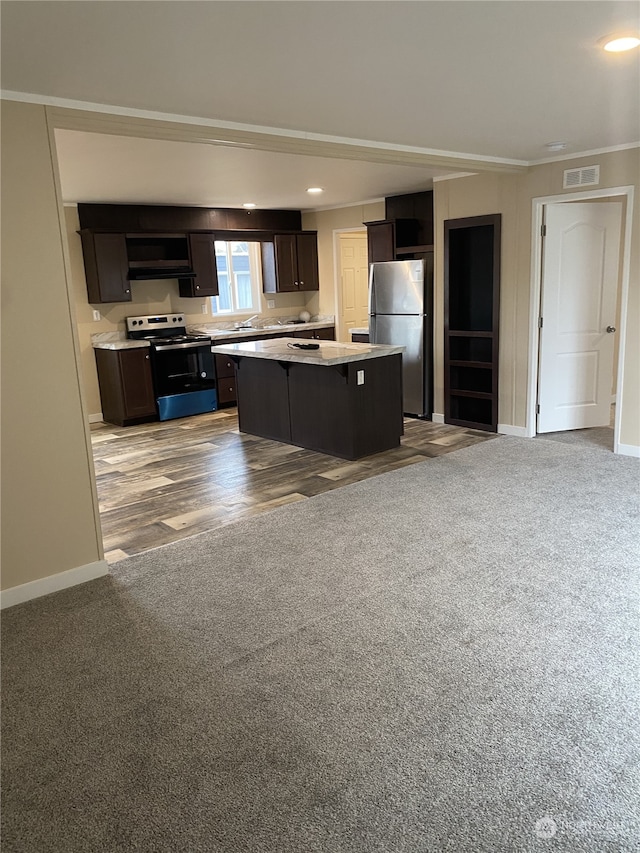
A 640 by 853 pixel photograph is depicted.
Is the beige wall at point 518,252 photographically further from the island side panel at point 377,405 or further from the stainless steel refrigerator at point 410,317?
the island side panel at point 377,405

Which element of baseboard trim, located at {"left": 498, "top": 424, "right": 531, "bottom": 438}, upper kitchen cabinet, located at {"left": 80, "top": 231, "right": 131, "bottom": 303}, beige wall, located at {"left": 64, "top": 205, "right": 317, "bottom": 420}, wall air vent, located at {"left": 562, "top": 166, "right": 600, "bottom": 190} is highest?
wall air vent, located at {"left": 562, "top": 166, "right": 600, "bottom": 190}

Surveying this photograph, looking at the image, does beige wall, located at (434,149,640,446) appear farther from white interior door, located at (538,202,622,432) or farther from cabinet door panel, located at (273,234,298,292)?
cabinet door panel, located at (273,234,298,292)

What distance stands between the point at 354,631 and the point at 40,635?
1.41 meters

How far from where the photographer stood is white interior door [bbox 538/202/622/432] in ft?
18.4

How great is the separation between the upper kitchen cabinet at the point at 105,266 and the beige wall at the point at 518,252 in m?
3.41

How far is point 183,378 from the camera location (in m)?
7.57

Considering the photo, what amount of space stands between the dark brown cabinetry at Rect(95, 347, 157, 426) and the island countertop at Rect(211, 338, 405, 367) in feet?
4.40

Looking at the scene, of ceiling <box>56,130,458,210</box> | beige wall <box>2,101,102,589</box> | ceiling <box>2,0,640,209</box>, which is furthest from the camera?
ceiling <box>56,130,458,210</box>

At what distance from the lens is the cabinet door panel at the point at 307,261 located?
29.0 feet

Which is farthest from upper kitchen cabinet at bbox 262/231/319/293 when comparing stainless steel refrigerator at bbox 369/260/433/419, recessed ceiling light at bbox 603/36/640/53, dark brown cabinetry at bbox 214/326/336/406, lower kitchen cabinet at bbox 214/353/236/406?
recessed ceiling light at bbox 603/36/640/53

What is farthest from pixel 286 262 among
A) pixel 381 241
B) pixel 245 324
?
pixel 381 241

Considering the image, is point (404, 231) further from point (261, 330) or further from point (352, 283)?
point (261, 330)

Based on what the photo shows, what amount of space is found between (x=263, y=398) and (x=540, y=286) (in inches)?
106

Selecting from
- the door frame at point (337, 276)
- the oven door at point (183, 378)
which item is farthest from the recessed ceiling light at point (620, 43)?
the door frame at point (337, 276)
